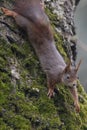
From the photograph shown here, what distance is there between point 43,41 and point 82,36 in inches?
357

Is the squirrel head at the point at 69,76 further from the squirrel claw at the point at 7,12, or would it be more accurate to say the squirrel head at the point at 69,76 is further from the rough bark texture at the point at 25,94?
the squirrel claw at the point at 7,12

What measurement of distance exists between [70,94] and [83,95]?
36.0 inches

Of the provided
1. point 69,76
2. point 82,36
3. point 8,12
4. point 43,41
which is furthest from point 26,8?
point 82,36

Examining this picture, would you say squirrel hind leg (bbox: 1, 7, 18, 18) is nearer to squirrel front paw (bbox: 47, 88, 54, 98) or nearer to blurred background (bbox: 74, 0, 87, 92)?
squirrel front paw (bbox: 47, 88, 54, 98)

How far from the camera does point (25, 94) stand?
5.07 m

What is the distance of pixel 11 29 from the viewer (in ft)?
18.0

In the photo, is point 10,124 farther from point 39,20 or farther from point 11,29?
point 39,20

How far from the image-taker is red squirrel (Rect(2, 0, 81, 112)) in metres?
5.70

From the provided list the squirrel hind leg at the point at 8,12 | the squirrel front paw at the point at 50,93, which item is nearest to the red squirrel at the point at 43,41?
the squirrel hind leg at the point at 8,12

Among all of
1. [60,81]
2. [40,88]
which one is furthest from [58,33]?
[40,88]

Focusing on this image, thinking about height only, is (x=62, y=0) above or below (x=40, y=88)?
above

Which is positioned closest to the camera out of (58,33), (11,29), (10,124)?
(10,124)

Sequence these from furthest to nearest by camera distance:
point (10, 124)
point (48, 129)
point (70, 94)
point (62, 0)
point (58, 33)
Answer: point (62, 0) → point (58, 33) → point (70, 94) → point (48, 129) → point (10, 124)

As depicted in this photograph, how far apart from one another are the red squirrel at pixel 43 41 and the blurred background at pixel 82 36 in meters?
7.31
